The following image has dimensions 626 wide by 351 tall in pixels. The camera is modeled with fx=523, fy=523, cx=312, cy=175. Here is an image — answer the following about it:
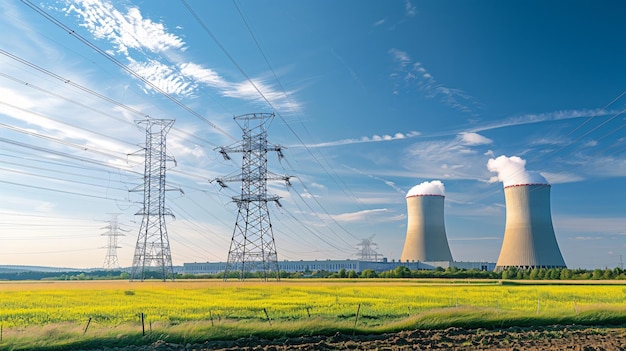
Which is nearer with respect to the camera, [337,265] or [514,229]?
[514,229]

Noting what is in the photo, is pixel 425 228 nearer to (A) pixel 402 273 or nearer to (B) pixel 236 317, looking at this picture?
(A) pixel 402 273

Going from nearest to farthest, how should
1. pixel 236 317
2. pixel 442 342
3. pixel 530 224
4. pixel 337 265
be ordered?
pixel 442 342
pixel 236 317
pixel 530 224
pixel 337 265

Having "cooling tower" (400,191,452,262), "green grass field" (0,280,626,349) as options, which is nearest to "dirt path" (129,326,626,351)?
"green grass field" (0,280,626,349)

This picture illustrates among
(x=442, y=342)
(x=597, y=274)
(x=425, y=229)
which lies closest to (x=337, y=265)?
(x=425, y=229)

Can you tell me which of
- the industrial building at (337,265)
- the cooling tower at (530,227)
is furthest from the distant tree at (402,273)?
the industrial building at (337,265)

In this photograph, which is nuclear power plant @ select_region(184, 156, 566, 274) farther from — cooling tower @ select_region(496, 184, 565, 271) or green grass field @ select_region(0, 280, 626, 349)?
green grass field @ select_region(0, 280, 626, 349)

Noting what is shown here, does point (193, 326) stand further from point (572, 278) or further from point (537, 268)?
point (572, 278)

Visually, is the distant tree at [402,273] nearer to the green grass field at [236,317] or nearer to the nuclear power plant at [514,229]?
the nuclear power plant at [514,229]

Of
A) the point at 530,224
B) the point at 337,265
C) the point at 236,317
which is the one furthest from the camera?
the point at 337,265
